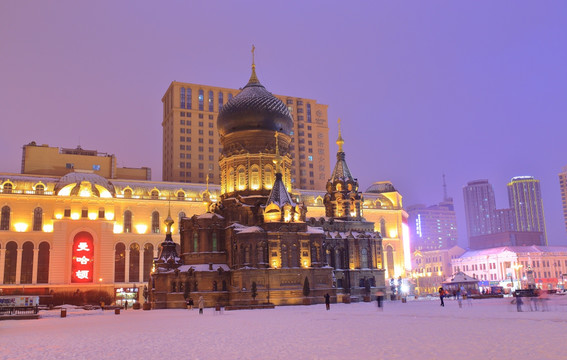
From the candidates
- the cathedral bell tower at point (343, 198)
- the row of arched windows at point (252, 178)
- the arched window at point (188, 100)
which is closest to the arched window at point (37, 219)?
the row of arched windows at point (252, 178)

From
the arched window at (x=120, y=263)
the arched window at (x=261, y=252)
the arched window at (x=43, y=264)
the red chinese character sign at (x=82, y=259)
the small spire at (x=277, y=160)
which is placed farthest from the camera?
the arched window at (x=120, y=263)

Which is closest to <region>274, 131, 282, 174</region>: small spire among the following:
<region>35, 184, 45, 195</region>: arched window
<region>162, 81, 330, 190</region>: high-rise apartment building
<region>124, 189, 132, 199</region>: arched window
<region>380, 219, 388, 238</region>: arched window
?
<region>124, 189, 132, 199</region>: arched window

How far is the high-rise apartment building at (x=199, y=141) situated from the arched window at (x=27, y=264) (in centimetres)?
4062

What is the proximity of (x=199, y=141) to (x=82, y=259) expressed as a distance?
46.6 metres

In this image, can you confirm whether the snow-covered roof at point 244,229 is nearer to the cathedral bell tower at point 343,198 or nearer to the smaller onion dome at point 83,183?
the cathedral bell tower at point 343,198

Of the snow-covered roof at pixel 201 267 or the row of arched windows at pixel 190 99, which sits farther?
the row of arched windows at pixel 190 99

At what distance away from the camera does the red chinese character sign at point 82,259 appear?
244ft

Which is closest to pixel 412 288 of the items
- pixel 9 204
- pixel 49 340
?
pixel 9 204

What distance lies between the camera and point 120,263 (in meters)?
79.0

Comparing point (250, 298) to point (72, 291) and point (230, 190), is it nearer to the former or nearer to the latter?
point (230, 190)

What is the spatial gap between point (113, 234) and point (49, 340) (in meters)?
58.5

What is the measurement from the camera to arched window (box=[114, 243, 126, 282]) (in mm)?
78300

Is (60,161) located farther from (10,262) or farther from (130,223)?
(10,262)

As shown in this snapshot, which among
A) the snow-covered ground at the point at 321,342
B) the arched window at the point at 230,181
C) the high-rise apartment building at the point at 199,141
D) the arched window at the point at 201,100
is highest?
the arched window at the point at 201,100
